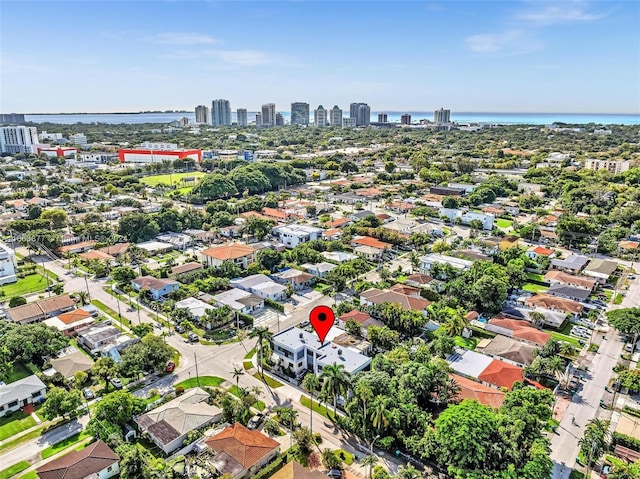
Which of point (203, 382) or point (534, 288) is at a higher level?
point (534, 288)

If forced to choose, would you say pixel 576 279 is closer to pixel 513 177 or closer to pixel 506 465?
pixel 506 465

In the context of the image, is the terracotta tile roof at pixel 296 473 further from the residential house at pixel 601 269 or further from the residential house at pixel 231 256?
the residential house at pixel 601 269

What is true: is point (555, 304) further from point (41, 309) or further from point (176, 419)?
point (41, 309)

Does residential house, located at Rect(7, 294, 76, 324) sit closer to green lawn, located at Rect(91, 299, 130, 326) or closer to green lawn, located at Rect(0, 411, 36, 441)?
green lawn, located at Rect(91, 299, 130, 326)

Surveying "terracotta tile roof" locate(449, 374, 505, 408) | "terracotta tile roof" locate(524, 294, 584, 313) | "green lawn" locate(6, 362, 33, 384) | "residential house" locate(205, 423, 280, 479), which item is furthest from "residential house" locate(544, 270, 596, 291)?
"green lawn" locate(6, 362, 33, 384)

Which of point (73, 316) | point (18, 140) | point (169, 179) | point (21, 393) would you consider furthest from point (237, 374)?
Result: point (18, 140)

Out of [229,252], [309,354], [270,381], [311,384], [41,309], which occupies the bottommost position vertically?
[270,381]
